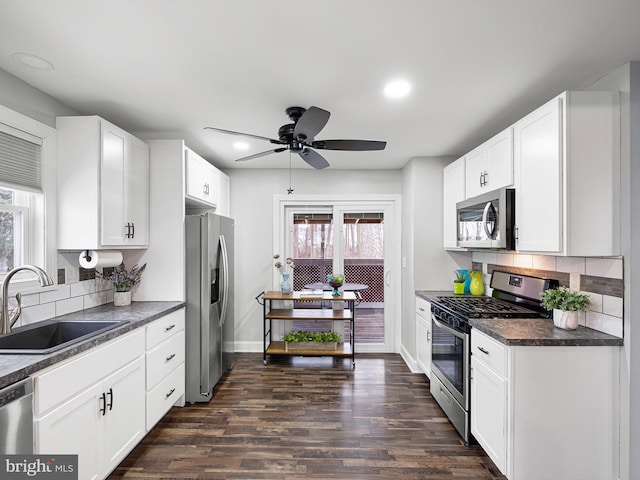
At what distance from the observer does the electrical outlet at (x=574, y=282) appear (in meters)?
2.34

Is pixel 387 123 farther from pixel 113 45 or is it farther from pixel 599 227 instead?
pixel 113 45

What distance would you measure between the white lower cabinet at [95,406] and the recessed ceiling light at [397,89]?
2.32 meters

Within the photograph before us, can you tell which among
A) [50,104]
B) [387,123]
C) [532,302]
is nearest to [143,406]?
[50,104]

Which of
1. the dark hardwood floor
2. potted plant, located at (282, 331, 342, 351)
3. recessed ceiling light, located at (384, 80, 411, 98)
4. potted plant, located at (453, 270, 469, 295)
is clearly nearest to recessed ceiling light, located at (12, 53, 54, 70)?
recessed ceiling light, located at (384, 80, 411, 98)

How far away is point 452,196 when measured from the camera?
3.65 meters

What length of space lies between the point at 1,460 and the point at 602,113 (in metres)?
3.37

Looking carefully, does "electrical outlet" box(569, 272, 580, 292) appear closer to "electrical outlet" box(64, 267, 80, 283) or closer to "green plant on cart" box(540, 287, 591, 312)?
"green plant on cart" box(540, 287, 591, 312)

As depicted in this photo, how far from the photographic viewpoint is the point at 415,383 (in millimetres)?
3584

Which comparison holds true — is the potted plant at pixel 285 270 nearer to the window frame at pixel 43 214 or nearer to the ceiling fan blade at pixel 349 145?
the ceiling fan blade at pixel 349 145

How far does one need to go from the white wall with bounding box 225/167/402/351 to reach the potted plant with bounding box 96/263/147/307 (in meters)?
1.71

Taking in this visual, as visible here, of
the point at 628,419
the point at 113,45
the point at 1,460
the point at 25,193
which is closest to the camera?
the point at 1,460

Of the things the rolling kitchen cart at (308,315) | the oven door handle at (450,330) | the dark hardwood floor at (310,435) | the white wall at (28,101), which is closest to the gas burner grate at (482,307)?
the oven door handle at (450,330)

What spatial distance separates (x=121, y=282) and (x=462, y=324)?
9.04 feet

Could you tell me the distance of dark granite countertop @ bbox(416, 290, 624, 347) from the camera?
6.48 feet
